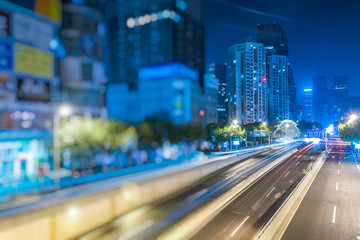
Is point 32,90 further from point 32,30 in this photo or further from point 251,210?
point 251,210

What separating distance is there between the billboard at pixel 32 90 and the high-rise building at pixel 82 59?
11.5m

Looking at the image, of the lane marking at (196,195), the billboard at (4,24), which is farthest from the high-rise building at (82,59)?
the lane marking at (196,195)

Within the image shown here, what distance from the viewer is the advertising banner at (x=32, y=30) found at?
35.9m

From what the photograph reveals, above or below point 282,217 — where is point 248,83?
above

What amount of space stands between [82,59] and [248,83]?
429ft

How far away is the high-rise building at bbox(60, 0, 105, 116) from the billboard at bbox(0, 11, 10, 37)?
58.4 ft

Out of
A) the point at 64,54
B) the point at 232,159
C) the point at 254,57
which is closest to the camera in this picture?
the point at 232,159

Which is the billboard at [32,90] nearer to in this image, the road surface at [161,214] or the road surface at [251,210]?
the road surface at [161,214]

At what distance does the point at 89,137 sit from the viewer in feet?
120

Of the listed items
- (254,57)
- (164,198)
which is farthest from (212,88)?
(164,198)

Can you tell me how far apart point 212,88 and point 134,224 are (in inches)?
4084

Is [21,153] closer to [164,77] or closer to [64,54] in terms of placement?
[64,54]

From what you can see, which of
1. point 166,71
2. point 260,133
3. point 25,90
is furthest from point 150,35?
point 25,90

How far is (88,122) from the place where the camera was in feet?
124
